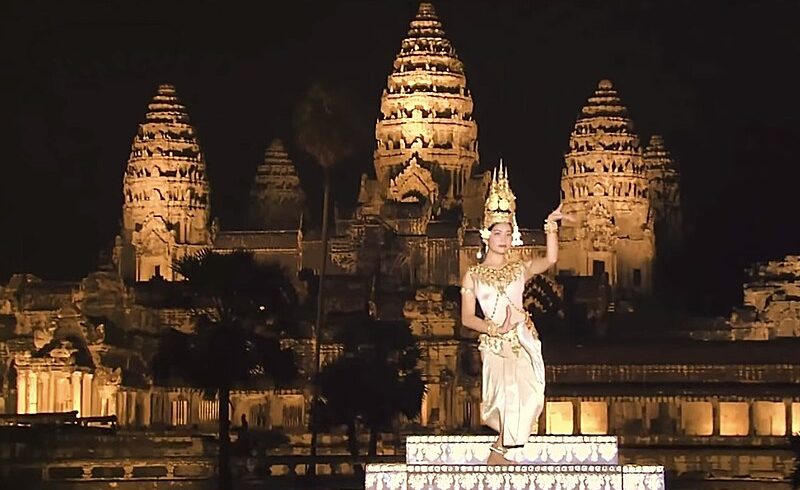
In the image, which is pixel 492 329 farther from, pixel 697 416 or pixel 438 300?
pixel 438 300

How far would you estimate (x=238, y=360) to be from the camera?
188ft

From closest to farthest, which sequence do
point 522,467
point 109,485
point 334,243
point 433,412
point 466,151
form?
point 522,467 → point 109,485 → point 433,412 → point 334,243 → point 466,151

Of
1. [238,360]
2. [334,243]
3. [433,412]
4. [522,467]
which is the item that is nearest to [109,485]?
[238,360]

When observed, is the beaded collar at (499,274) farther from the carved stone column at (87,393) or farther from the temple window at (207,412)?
the carved stone column at (87,393)

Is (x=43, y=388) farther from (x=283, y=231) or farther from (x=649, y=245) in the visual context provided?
(x=649, y=245)

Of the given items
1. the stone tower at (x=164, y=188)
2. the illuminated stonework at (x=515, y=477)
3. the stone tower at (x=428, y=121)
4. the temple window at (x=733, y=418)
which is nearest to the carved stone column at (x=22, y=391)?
the temple window at (x=733, y=418)

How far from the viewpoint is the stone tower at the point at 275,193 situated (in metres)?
117

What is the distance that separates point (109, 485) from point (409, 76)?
58.9 metres

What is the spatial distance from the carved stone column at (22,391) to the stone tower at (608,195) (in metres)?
29.4

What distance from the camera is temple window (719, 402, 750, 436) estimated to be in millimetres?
83688

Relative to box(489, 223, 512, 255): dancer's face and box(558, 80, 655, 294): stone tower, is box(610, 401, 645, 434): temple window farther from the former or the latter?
box(489, 223, 512, 255): dancer's face

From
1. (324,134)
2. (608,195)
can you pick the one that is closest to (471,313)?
(324,134)

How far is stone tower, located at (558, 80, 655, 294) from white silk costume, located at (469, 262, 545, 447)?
8490 cm

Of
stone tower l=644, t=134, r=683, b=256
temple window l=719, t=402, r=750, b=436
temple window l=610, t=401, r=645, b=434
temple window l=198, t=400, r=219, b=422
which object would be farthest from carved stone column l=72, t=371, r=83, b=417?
stone tower l=644, t=134, r=683, b=256
